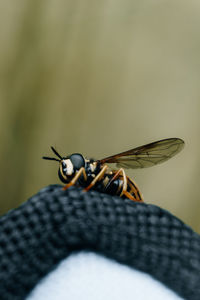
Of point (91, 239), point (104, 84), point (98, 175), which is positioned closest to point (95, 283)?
point (91, 239)

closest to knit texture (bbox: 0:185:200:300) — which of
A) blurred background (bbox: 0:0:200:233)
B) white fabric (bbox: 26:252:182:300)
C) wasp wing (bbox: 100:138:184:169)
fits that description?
white fabric (bbox: 26:252:182:300)

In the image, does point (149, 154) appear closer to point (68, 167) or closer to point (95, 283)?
point (68, 167)

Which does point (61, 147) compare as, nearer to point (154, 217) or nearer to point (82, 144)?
point (82, 144)

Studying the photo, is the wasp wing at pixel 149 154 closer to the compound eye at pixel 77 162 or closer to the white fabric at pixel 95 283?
the compound eye at pixel 77 162

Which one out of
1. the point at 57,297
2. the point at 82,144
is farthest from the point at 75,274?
the point at 82,144

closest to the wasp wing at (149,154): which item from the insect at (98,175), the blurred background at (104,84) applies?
the insect at (98,175)
